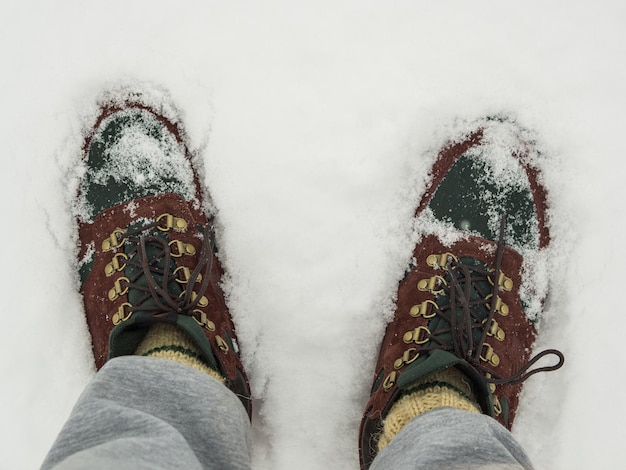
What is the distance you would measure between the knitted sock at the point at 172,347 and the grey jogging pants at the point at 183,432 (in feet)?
0.39

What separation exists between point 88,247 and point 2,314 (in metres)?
0.24

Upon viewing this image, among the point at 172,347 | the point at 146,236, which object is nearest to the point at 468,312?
the point at 172,347

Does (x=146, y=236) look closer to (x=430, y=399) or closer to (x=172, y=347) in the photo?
(x=172, y=347)

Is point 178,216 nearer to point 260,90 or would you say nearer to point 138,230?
point 138,230

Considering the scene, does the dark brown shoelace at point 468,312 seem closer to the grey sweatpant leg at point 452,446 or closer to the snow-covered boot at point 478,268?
the snow-covered boot at point 478,268

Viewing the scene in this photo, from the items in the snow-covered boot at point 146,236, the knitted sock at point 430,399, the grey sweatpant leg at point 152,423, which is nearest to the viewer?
the grey sweatpant leg at point 152,423

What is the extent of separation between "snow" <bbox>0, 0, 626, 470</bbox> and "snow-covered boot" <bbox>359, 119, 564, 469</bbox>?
0.04 meters

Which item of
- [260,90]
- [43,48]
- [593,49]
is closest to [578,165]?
[593,49]

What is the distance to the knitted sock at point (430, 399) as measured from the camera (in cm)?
91

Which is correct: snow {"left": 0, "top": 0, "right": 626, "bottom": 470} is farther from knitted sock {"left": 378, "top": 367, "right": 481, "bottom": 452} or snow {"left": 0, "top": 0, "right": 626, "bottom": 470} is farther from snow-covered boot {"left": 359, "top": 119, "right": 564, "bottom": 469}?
knitted sock {"left": 378, "top": 367, "right": 481, "bottom": 452}

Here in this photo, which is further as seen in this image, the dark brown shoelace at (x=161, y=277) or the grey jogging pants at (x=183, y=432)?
the dark brown shoelace at (x=161, y=277)

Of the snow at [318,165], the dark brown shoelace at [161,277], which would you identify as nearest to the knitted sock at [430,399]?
the snow at [318,165]

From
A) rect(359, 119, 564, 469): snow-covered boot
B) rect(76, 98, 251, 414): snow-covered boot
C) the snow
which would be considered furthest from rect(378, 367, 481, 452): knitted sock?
rect(76, 98, 251, 414): snow-covered boot

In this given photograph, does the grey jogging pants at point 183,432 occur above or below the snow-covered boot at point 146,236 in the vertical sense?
below
